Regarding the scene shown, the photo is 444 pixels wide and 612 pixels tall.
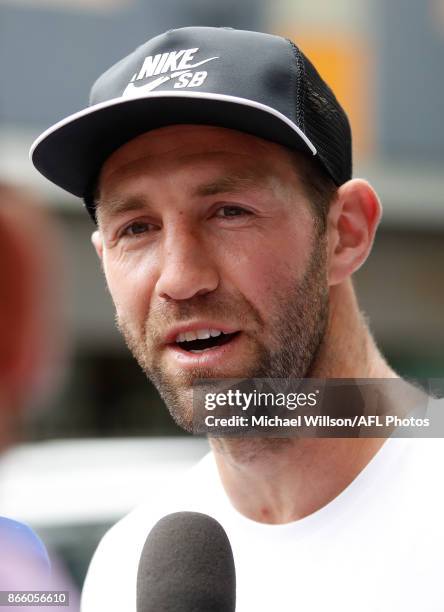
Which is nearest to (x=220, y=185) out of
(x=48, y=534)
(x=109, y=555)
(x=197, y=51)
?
(x=197, y=51)

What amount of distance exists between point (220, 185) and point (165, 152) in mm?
109

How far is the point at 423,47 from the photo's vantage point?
8.04 m

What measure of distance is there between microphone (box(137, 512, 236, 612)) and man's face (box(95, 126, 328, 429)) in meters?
0.20

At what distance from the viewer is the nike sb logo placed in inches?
60.2

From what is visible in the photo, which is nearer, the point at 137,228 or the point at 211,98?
the point at 211,98

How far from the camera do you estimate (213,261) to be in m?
1.50

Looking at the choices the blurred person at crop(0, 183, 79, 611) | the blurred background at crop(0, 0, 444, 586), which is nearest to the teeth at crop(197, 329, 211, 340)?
the blurred person at crop(0, 183, 79, 611)

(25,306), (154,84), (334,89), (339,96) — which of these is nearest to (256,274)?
(154,84)

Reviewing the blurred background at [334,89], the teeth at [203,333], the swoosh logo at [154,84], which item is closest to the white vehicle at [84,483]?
the blurred background at [334,89]

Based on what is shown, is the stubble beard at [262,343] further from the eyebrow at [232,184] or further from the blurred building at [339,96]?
the blurred building at [339,96]

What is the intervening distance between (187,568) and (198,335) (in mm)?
366

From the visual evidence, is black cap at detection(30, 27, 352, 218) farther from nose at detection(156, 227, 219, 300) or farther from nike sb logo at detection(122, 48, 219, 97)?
nose at detection(156, 227, 219, 300)

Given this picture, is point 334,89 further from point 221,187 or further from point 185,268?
point 185,268

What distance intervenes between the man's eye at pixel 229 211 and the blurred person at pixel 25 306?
55 centimetres
